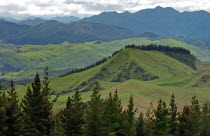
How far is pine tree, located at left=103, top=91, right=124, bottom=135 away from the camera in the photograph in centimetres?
6231

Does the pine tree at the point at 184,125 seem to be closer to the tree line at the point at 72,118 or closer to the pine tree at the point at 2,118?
the tree line at the point at 72,118

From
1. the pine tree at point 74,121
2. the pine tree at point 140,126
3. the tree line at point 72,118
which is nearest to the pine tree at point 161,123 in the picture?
the tree line at point 72,118

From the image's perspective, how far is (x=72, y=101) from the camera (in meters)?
60.4

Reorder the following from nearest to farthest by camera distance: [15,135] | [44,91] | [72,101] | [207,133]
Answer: [15,135] < [44,91] < [72,101] < [207,133]

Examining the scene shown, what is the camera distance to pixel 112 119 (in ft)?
218

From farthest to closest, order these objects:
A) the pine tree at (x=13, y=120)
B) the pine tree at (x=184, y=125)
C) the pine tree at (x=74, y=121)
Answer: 1. the pine tree at (x=184, y=125)
2. the pine tree at (x=74, y=121)
3. the pine tree at (x=13, y=120)

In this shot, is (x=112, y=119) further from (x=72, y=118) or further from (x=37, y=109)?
(x=37, y=109)

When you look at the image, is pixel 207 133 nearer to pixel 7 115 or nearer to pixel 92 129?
pixel 92 129

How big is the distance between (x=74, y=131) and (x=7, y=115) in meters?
15.0

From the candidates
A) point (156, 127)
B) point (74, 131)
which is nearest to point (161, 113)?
point (156, 127)

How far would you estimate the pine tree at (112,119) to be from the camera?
204 ft

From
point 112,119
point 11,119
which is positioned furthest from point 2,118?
point 112,119

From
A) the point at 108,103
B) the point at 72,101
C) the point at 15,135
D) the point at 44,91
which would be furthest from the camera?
the point at 108,103

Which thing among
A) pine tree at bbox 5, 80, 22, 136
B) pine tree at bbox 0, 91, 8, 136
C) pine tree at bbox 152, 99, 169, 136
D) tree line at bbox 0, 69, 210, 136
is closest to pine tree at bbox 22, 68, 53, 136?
tree line at bbox 0, 69, 210, 136
